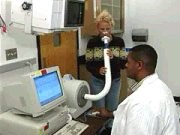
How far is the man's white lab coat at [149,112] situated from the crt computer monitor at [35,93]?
22.7 inches

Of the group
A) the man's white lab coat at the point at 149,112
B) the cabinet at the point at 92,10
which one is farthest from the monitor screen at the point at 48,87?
the cabinet at the point at 92,10

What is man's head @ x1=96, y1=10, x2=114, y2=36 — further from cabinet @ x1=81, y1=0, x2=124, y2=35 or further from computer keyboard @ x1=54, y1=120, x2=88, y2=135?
computer keyboard @ x1=54, y1=120, x2=88, y2=135

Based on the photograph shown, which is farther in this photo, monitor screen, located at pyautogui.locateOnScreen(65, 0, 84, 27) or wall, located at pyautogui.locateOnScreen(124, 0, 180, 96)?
wall, located at pyautogui.locateOnScreen(124, 0, 180, 96)

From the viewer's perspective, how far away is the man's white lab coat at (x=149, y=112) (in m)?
1.53

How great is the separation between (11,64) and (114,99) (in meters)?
1.31

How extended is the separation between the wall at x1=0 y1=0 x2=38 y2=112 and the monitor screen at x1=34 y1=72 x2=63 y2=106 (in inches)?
17.8

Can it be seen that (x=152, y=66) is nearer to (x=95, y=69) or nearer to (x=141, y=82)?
(x=141, y=82)

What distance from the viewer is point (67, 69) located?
3.31m

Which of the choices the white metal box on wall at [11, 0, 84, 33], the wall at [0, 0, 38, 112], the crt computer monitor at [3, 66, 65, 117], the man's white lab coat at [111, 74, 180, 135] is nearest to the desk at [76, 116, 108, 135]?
the crt computer monitor at [3, 66, 65, 117]

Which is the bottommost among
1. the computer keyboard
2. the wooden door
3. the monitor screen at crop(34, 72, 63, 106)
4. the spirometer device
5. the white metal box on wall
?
the computer keyboard

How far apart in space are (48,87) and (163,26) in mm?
2799

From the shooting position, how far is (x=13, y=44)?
244 centimetres

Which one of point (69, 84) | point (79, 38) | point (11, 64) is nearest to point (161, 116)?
point (69, 84)

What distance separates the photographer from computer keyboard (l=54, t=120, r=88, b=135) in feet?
6.73
